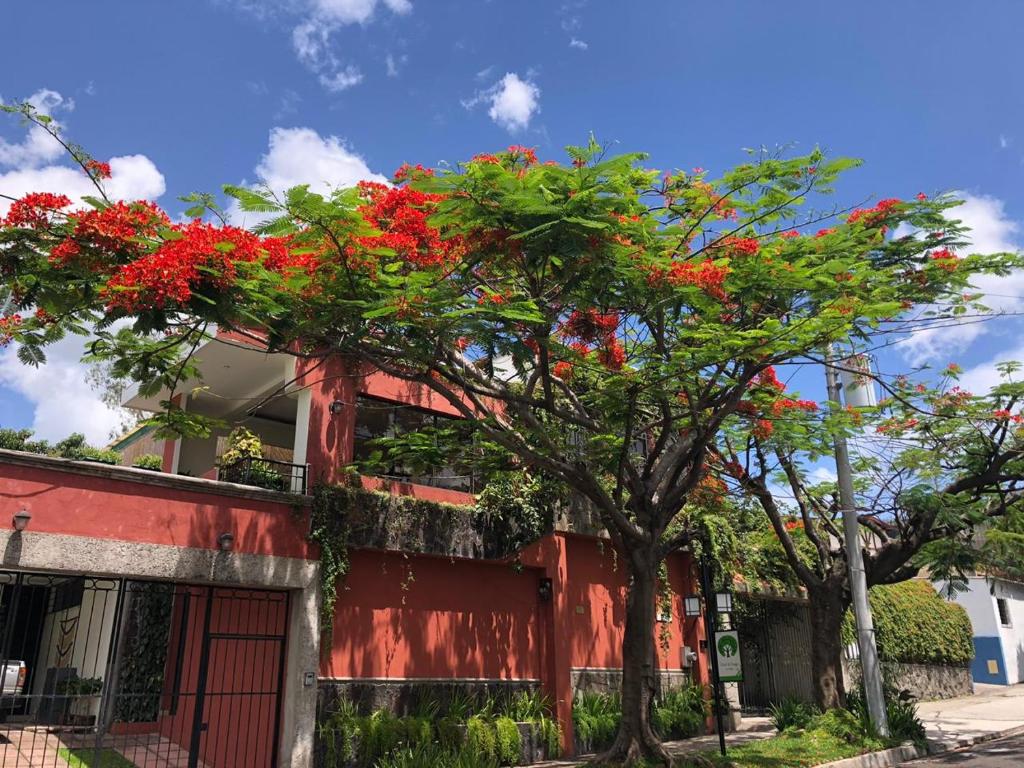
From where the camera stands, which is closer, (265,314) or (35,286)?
(35,286)

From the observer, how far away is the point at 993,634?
28328 millimetres

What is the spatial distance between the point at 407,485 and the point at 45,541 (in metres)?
5.41

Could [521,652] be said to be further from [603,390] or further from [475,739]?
[603,390]

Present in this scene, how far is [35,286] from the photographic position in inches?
312

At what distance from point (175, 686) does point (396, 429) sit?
5411 millimetres

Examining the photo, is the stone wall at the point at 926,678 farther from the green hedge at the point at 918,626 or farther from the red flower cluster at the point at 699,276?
the red flower cluster at the point at 699,276

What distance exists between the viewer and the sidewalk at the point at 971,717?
574 inches

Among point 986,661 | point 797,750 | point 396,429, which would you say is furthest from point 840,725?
point 986,661

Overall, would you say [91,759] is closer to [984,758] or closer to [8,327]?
[8,327]

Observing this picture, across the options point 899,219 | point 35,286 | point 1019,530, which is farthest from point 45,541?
point 1019,530

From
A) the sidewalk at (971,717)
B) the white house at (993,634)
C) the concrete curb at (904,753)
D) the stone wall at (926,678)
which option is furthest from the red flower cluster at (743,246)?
the white house at (993,634)

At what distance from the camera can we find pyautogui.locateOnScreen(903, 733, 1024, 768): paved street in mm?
11328

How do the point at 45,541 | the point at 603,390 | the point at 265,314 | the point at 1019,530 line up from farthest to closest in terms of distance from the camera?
the point at 1019,530, the point at 603,390, the point at 45,541, the point at 265,314

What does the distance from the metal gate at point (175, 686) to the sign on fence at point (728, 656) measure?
6.35 m
